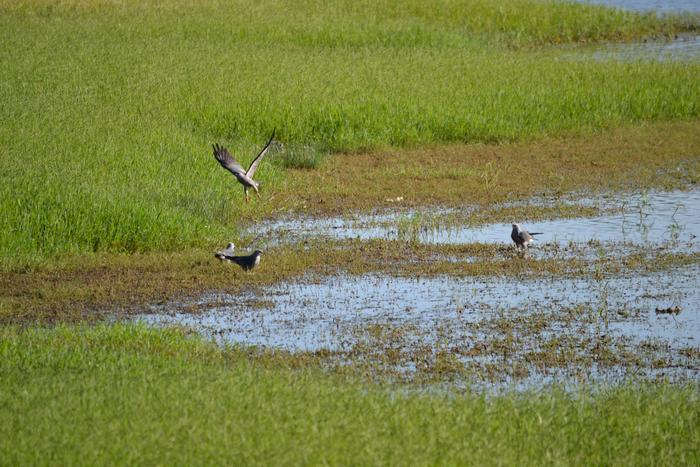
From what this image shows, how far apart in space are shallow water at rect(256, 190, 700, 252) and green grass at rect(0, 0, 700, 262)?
3.12 ft

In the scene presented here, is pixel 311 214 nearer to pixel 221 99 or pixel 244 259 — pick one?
pixel 244 259

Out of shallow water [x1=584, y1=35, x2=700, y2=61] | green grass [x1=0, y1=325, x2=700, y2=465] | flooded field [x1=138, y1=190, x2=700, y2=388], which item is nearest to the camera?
green grass [x1=0, y1=325, x2=700, y2=465]

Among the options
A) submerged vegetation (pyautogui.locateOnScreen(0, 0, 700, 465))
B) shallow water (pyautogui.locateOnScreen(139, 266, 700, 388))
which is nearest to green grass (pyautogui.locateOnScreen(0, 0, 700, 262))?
submerged vegetation (pyautogui.locateOnScreen(0, 0, 700, 465))

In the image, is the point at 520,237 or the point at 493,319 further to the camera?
the point at 520,237

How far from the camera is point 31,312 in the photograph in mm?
9148

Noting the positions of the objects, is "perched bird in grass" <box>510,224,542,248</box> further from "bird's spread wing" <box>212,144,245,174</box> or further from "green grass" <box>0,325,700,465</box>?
"green grass" <box>0,325,700,465</box>

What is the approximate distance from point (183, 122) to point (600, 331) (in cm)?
873

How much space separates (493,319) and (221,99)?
28.9 ft

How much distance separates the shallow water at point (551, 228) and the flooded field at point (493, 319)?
70 mm

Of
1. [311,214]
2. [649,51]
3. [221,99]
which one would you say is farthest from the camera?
[649,51]

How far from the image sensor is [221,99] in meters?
16.8

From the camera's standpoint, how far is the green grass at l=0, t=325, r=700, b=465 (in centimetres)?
562

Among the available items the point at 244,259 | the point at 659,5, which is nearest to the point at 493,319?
the point at 244,259

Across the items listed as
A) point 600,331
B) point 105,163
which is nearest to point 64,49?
point 105,163
